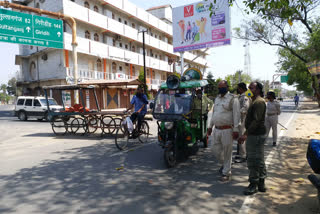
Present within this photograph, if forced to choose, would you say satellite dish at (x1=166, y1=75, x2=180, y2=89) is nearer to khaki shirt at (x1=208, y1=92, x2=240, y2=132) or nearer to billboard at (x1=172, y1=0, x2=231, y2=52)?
khaki shirt at (x1=208, y1=92, x2=240, y2=132)

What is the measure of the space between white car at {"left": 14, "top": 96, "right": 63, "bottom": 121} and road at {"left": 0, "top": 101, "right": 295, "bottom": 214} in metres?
12.0

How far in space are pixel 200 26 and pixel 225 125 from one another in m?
18.2

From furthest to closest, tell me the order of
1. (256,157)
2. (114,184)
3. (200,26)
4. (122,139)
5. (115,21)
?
(115,21) < (200,26) < (122,139) < (114,184) < (256,157)

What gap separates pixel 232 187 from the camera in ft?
14.5

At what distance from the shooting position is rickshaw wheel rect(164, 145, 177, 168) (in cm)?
545

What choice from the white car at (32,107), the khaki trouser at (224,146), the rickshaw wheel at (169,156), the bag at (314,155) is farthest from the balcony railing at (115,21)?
the bag at (314,155)

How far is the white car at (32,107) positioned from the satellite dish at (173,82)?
14467 mm

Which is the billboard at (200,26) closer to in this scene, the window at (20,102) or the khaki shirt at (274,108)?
the khaki shirt at (274,108)

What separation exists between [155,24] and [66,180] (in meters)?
36.2

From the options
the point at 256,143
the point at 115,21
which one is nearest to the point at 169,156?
the point at 256,143

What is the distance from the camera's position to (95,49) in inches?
1049

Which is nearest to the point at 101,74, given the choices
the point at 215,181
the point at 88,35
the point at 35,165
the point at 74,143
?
the point at 88,35

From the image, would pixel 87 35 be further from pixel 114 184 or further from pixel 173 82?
pixel 114 184

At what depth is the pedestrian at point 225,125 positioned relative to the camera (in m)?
4.64
